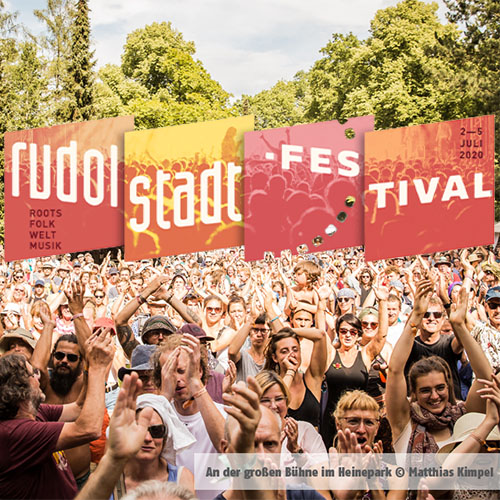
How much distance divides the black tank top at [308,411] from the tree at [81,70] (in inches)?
951

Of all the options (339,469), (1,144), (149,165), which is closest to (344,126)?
(149,165)

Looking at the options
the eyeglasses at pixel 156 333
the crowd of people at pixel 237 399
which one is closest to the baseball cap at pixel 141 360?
the crowd of people at pixel 237 399

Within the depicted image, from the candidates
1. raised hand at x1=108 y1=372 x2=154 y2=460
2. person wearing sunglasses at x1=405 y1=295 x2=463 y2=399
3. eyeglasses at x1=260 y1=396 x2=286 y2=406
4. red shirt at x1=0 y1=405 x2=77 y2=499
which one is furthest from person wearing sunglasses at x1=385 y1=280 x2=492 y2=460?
red shirt at x1=0 y1=405 x2=77 y2=499

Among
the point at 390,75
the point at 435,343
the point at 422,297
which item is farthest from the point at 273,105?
the point at 422,297

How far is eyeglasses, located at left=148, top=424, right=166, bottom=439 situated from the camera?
2.96 m

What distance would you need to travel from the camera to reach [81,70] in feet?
89.1

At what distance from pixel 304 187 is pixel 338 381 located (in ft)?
13.0

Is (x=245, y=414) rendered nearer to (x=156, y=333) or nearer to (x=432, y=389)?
(x=432, y=389)

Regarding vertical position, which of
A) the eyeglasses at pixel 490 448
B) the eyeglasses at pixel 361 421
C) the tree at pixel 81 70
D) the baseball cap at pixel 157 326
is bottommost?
the eyeglasses at pixel 490 448

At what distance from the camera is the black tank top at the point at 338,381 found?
439 centimetres

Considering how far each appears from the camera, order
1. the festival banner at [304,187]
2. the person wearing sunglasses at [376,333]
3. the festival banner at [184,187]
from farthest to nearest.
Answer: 1. the festival banner at [184,187]
2. the festival banner at [304,187]
3. the person wearing sunglasses at [376,333]

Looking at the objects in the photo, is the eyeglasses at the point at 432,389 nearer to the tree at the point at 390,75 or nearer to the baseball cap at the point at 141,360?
the baseball cap at the point at 141,360

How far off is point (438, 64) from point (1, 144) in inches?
618

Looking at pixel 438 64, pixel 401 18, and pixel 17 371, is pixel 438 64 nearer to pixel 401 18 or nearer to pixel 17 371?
pixel 401 18
